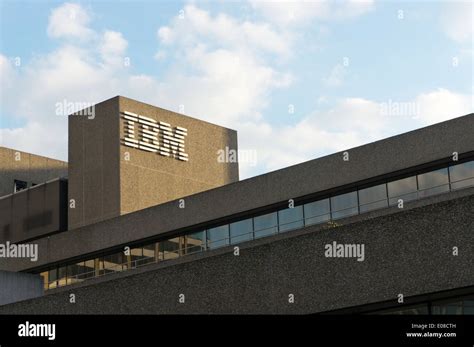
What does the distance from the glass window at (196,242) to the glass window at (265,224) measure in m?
2.86

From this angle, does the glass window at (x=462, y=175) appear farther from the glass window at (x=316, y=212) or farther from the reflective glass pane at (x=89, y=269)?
the reflective glass pane at (x=89, y=269)

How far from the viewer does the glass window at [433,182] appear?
3394 centimetres

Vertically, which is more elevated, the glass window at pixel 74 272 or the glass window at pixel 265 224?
the glass window at pixel 265 224

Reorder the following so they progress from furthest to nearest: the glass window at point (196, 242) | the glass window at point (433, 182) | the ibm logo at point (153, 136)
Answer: the ibm logo at point (153, 136) < the glass window at point (196, 242) < the glass window at point (433, 182)

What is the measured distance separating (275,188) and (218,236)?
3.77 m

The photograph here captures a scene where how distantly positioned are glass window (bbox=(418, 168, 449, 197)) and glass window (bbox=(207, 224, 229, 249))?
969 centimetres

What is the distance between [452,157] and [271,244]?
17.4 metres

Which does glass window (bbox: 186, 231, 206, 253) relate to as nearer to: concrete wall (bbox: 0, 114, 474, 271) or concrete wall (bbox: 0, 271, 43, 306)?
concrete wall (bbox: 0, 114, 474, 271)

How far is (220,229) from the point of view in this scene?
4069 centimetres

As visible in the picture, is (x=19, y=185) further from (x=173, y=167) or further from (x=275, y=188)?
(x=275, y=188)

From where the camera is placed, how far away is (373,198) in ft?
118

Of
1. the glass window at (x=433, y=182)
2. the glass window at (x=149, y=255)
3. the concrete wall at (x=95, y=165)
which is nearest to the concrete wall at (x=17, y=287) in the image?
the glass window at (x=149, y=255)

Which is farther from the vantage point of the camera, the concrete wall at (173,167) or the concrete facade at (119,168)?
the concrete wall at (173,167)
